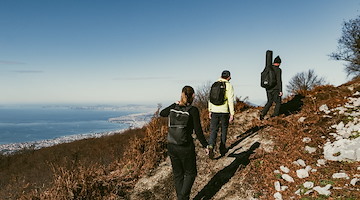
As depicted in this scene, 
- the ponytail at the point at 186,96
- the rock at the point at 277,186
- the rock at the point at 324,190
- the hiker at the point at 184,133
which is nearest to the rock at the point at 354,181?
the rock at the point at 324,190

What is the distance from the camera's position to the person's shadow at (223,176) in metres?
4.67

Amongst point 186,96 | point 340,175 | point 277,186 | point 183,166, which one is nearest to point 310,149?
point 340,175

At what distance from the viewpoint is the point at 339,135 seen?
18.1 ft

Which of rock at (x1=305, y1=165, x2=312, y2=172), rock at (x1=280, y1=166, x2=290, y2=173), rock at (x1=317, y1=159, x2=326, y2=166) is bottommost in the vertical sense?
rock at (x1=280, y1=166, x2=290, y2=173)

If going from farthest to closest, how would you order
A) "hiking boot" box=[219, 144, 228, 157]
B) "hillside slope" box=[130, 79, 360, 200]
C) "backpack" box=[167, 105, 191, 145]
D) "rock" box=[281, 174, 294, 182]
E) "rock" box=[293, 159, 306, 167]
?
"hiking boot" box=[219, 144, 228, 157], "rock" box=[293, 159, 306, 167], "rock" box=[281, 174, 294, 182], "hillside slope" box=[130, 79, 360, 200], "backpack" box=[167, 105, 191, 145]

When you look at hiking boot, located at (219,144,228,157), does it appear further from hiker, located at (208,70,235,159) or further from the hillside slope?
hiker, located at (208,70,235,159)

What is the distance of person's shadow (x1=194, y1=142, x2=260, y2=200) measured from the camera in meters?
4.67

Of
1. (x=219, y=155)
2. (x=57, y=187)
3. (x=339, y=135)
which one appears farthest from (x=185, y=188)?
(x=339, y=135)

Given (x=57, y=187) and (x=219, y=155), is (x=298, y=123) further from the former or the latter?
(x=57, y=187)

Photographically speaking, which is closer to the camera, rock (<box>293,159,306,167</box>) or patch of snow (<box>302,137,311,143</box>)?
rock (<box>293,159,306,167</box>)

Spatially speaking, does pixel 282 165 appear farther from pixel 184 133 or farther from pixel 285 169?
pixel 184 133

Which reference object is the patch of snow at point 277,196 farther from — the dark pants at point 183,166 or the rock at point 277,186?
the dark pants at point 183,166

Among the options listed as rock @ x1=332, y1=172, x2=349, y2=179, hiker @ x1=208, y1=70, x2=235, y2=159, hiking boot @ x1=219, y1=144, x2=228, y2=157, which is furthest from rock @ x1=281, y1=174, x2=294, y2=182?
hiking boot @ x1=219, y1=144, x2=228, y2=157

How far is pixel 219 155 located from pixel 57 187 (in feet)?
13.3
